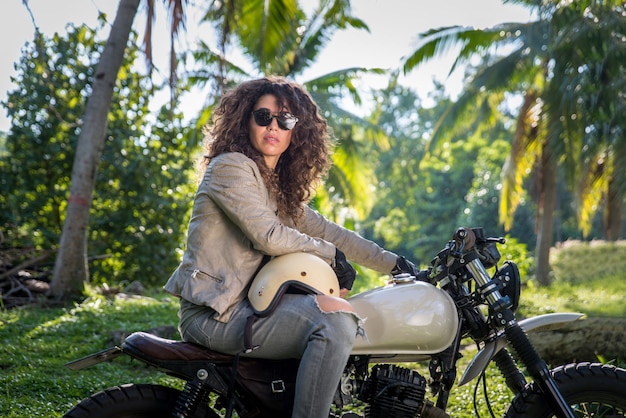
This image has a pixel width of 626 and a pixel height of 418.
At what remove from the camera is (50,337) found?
722cm

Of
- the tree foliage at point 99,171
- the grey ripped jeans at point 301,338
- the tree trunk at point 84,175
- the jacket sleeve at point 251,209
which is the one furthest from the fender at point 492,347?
→ the tree foliage at point 99,171

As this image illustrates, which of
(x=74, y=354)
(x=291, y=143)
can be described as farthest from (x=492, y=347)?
(x=74, y=354)

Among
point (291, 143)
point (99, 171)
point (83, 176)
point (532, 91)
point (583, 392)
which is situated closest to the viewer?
point (583, 392)

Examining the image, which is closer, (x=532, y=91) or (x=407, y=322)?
(x=407, y=322)

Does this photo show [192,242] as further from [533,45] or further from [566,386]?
[533,45]

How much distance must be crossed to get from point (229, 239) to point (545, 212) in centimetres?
1631

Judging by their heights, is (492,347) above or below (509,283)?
below

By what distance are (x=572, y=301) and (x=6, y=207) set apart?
34.1 feet

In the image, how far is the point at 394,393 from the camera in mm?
3014

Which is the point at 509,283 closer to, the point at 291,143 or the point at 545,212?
the point at 291,143

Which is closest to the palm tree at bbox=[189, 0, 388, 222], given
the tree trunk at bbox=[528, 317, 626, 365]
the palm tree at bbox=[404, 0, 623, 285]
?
the palm tree at bbox=[404, 0, 623, 285]

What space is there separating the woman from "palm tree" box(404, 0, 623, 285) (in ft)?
37.1

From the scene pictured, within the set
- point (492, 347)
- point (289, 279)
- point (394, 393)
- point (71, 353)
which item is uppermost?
point (289, 279)

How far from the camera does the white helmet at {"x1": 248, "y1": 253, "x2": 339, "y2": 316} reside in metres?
2.88
